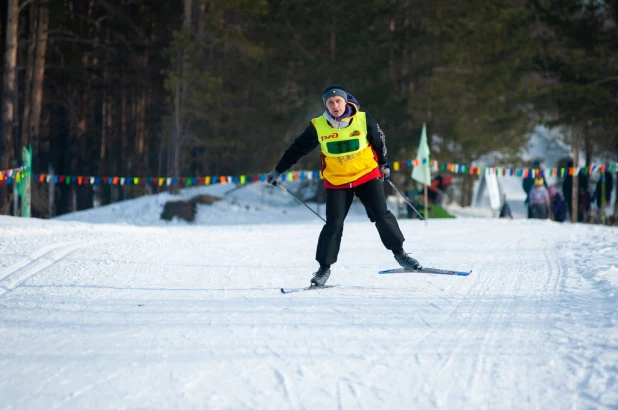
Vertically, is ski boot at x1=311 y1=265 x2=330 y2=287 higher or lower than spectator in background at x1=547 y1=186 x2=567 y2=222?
lower

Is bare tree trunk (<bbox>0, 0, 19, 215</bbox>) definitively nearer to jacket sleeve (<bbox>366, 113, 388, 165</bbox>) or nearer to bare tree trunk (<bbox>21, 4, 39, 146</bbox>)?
bare tree trunk (<bbox>21, 4, 39, 146</bbox>)

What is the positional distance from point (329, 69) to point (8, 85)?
9214 millimetres

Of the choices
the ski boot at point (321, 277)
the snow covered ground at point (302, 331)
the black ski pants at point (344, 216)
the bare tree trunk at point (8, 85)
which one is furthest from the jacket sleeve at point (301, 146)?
the bare tree trunk at point (8, 85)

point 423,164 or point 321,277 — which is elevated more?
point 423,164

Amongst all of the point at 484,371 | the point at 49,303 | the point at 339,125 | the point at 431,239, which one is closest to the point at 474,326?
the point at 484,371

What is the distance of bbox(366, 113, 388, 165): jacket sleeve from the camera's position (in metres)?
6.42

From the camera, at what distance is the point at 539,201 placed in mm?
17703

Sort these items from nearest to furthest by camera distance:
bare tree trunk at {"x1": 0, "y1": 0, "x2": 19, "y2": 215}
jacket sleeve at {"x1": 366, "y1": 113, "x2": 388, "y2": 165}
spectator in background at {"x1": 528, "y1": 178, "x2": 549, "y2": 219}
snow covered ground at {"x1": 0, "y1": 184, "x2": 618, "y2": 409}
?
snow covered ground at {"x1": 0, "y1": 184, "x2": 618, "y2": 409} < jacket sleeve at {"x1": 366, "y1": 113, "x2": 388, "y2": 165} < spectator in background at {"x1": 528, "y1": 178, "x2": 549, "y2": 219} < bare tree trunk at {"x1": 0, "y1": 0, "x2": 19, "y2": 215}

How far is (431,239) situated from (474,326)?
688cm

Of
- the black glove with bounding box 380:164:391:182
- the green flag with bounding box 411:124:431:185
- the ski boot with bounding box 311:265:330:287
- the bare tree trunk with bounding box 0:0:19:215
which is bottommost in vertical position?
the ski boot with bounding box 311:265:330:287

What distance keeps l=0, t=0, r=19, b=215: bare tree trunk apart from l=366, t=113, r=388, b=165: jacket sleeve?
1466 centimetres

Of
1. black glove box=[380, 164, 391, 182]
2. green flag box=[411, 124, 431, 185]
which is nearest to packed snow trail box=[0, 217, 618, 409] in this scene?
black glove box=[380, 164, 391, 182]

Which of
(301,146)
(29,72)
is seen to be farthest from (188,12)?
(301,146)

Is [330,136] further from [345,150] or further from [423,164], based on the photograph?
[423,164]
